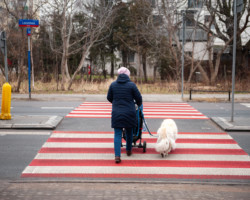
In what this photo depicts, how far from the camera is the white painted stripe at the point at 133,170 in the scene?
5.96 metres

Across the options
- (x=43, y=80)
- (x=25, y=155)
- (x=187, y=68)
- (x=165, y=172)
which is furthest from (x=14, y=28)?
(x=165, y=172)

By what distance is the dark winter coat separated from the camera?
20.8 ft

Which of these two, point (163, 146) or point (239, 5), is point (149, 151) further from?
point (239, 5)

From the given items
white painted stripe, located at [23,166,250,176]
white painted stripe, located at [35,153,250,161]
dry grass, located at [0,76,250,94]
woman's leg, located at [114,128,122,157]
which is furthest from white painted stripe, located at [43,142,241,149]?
dry grass, located at [0,76,250,94]

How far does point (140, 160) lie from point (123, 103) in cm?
119

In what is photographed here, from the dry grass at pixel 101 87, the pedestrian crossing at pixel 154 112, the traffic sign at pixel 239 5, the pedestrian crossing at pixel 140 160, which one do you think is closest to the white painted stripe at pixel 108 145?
the pedestrian crossing at pixel 140 160

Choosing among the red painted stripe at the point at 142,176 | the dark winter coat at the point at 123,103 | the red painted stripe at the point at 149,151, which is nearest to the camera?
the red painted stripe at the point at 142,176

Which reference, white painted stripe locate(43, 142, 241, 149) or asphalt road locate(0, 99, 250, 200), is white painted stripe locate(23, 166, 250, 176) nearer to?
asphalt road locate(0, 99, 250, 200)

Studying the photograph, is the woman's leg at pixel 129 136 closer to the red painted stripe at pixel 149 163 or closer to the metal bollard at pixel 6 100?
the red painted stripe at pixel 149 163

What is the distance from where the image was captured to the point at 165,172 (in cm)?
600

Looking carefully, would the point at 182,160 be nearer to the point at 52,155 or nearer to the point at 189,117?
the point at 52,155

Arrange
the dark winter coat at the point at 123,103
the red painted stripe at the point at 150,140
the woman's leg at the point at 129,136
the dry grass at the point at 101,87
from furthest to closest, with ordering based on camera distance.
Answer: the dry grass at the point at 101,87
the red painted stripe at the point at 150,140
the woman's leg at the point at 129,136
the dark winter coat at the point at 123,103

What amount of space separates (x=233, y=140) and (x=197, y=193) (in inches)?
152

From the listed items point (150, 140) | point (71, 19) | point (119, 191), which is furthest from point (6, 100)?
point (71, 19)
